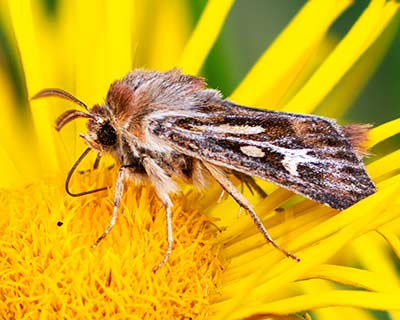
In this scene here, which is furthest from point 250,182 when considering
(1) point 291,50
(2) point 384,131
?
(1) point 291,50

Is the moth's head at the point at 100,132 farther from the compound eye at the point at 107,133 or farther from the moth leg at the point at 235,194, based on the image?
the moth leg at the point at 235,194

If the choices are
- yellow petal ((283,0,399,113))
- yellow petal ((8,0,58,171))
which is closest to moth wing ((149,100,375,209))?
yellow petal ((283,0,399,113))

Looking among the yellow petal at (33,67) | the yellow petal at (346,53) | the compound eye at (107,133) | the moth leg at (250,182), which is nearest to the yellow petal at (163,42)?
the yellow petal at (33,67)

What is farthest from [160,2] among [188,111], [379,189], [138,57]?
[379,189]

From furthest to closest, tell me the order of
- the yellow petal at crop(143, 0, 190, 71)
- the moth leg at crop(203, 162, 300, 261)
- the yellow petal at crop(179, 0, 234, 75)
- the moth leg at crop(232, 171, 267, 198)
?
the yellow petal at crop(143, 0, 190, 71), the yellow petal at crop(179, 0, 234, 75), the moth leg at crop(232, 171, 267, 198), the moth leg at crop(203, 162, 300, 261)

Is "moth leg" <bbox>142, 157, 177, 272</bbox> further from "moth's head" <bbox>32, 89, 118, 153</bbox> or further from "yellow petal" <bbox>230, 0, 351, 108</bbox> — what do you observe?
"yellow petal" <bbox>230, 0, 351, 108</bbox>

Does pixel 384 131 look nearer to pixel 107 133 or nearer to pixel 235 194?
pixel 235 194

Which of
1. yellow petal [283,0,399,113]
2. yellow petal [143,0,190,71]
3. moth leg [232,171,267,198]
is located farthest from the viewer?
yellow petal [143,0,190,71]
